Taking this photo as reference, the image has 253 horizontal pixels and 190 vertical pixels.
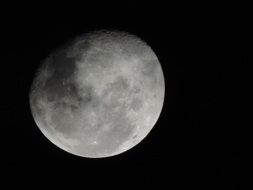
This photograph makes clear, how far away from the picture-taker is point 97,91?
13.6 ft

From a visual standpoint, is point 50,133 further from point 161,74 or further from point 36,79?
point 161,74

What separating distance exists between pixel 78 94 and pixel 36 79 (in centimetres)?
59

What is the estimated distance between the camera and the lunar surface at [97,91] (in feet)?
13.7

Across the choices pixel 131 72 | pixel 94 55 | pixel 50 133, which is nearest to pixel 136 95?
pixel 131 72

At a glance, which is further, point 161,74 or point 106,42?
point 161,74

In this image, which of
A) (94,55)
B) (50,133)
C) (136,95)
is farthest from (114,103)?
(50,133)

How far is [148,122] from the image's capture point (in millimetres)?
4652

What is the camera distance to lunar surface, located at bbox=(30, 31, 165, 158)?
13.7ft

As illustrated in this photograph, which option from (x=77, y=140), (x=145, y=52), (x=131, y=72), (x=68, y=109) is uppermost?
(x=145, y=52)

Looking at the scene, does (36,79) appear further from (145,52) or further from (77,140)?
(145,52)

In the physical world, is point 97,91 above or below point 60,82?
below

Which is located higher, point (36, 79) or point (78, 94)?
point (36, 79)

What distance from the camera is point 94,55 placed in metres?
4.18

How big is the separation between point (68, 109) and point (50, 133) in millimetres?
518
